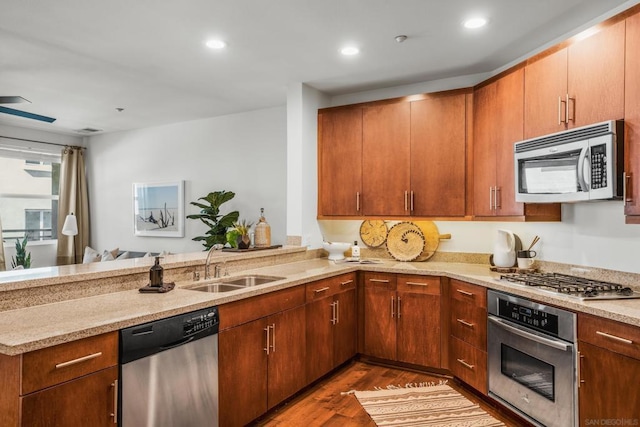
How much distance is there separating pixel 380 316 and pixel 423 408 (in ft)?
2.86

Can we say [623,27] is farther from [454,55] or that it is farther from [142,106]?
[142,106]

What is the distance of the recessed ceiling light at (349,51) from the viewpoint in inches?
124

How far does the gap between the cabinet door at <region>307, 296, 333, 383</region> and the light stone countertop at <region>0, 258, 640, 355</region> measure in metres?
0.26

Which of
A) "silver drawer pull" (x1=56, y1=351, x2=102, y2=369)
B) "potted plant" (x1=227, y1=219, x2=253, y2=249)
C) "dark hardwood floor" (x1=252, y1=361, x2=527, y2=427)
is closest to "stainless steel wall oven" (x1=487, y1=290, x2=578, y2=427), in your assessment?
"dark hardwood floor" (x1=252, y1=361, x2=527, y2=427)

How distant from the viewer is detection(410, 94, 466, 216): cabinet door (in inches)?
140

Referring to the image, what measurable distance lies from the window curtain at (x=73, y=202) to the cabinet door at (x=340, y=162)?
14.8ft

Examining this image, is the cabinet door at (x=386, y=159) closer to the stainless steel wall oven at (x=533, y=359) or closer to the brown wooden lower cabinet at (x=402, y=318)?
the brown wooden lower cabinet at (x=402, y=318)

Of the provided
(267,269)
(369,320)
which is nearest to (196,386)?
(267,269)

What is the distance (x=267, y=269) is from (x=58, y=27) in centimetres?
229

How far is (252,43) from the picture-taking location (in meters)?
3.05

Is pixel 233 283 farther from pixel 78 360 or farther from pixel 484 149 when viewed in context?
pixel 484 149

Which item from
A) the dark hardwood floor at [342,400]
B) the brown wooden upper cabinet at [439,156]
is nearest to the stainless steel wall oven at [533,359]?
the dark hardwood floor at [342,400]

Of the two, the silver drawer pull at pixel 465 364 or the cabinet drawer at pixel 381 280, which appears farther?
the cabinet drawer at pixel 381 280

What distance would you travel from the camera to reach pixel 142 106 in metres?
4.95
